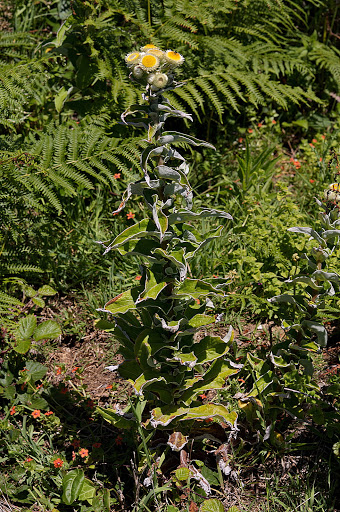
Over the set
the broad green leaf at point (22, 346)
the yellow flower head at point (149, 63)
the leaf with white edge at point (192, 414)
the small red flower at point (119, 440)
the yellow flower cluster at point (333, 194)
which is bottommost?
the small red flower at point (119, 440)

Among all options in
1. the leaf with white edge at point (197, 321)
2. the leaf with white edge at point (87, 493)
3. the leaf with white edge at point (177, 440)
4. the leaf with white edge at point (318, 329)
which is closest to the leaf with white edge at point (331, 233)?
the leaf with white edge at point (318, 329)

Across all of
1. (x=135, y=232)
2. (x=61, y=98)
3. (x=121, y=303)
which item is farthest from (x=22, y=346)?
(x=61, y=98)

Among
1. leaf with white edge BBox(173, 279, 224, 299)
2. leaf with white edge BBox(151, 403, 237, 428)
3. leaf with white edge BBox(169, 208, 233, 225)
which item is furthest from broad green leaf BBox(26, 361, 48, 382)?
leaf with white edge BBox(169, 208, 233, 225)

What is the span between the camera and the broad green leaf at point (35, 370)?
8.39 ft

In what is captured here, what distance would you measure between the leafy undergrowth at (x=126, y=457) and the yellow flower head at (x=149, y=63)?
1412 mm

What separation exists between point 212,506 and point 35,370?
107 centimetres

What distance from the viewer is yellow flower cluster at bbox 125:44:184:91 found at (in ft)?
5.43

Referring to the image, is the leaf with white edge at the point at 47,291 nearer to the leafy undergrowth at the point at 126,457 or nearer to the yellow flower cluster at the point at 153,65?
the leafy undergrowth at the point at 126,457

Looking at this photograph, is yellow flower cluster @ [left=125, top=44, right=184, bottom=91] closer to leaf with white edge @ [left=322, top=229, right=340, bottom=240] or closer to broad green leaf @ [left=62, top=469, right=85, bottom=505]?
leaf with white edge @ [left=322, top=229, right=340, bottom=240]

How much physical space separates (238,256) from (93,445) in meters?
1.33

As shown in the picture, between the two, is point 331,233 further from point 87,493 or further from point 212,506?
point 87,493

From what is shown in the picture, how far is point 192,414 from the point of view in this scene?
2.10 meters

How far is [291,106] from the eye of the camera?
14.2 feet

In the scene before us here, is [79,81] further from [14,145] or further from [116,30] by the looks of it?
[14,145]
